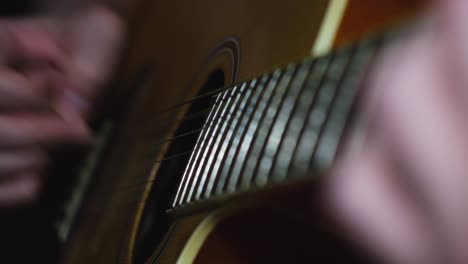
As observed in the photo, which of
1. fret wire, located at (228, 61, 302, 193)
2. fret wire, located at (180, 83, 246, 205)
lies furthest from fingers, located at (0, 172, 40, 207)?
fret wire, located at (228, 61, 302, 193)

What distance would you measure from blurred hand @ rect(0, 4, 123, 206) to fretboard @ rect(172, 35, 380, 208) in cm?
28

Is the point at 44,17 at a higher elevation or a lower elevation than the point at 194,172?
higher

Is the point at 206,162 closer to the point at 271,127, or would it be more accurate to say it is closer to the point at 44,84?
the point at 271,127

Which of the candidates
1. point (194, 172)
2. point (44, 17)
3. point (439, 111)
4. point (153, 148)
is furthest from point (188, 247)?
point (44, 17)

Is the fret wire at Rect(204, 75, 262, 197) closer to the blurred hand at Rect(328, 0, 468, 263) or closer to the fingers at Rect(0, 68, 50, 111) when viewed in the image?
the blurred hand at Rect(328, 0, 468, 263)

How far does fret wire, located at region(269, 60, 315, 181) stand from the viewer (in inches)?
14.3

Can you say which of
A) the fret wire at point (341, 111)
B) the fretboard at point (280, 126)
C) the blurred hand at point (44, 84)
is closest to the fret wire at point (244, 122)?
the fretboard at point (280, 126)

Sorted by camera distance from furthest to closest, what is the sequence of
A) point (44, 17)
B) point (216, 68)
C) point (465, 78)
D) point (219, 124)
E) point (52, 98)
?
point (44, 17)
point (52, 98)
point (216, 68)
point (219, 124)
point (465, 78)

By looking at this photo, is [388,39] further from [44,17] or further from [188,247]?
[44,17]

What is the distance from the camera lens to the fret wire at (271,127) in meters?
0.38

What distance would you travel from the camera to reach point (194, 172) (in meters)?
0.50

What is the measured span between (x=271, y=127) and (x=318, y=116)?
0.17 feet

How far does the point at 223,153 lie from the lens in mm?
451

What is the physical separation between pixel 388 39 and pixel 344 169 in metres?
0.08
